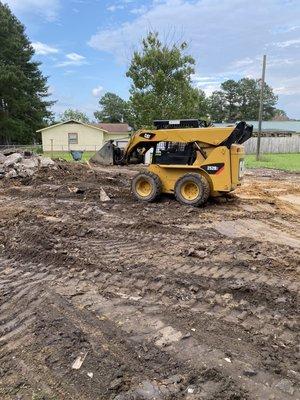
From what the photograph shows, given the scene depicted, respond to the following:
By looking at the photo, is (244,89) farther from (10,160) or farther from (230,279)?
(230,279)

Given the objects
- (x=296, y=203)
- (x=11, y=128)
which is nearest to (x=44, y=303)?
(x=296, y=203)

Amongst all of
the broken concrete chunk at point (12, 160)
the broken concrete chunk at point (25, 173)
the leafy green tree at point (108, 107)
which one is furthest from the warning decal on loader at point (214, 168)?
the leafy green tree at point (108, 107)

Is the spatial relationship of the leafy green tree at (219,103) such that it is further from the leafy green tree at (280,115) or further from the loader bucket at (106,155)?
the loader bucket at (106,155)

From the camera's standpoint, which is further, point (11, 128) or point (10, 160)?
point (11, 128)

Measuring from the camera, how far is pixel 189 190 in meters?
9.71

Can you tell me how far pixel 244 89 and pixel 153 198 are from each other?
89497 mm

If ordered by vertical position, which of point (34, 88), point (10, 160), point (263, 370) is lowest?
point (263, 370)

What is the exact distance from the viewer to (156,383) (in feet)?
10.1

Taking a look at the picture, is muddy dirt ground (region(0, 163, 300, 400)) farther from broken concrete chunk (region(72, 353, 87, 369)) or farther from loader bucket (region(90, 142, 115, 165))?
loader bucket (region(90, 142, 115, 165))

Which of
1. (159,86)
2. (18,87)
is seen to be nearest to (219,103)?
(18,87)

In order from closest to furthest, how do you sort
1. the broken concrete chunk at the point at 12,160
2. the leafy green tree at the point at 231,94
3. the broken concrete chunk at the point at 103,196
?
the broken concrete chunk at the point at 103,196 → the broken concrete chunk at the point at 12,160 → the leafy green tree at the point at 231,94

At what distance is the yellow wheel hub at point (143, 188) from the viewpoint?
10227 millimetres

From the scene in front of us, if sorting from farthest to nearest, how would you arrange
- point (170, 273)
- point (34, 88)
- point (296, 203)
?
point (34, 88)
point (296, 203)
point (170, 273)

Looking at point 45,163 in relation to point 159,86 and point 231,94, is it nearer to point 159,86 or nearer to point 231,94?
point 159,86
